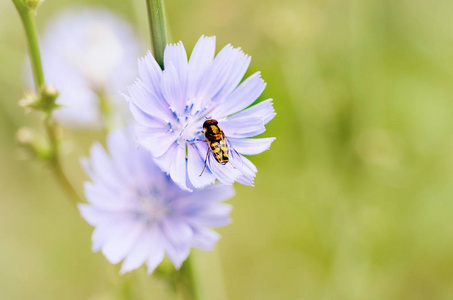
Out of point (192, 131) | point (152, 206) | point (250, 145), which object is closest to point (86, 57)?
point (152, 206)

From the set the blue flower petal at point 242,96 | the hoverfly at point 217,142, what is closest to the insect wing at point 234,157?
the hoverfly at point 217,142

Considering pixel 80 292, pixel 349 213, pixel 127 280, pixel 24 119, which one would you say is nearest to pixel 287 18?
pixel 349 213

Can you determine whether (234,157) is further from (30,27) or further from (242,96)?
(30,27)

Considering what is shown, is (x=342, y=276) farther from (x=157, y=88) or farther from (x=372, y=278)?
(x=157, y=88)

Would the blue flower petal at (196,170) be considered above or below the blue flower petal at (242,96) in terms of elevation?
below

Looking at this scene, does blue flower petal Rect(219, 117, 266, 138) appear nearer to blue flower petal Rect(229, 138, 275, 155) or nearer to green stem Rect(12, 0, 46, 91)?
blue flower petal Rect(229, 138, 275, 155)

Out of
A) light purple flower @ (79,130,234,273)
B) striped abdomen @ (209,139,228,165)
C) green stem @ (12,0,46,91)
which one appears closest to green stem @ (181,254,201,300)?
light purple flower @ (79,130,234,273)

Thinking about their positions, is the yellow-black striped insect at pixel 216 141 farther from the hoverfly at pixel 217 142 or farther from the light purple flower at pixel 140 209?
the light purple flower at pixel 140 209
